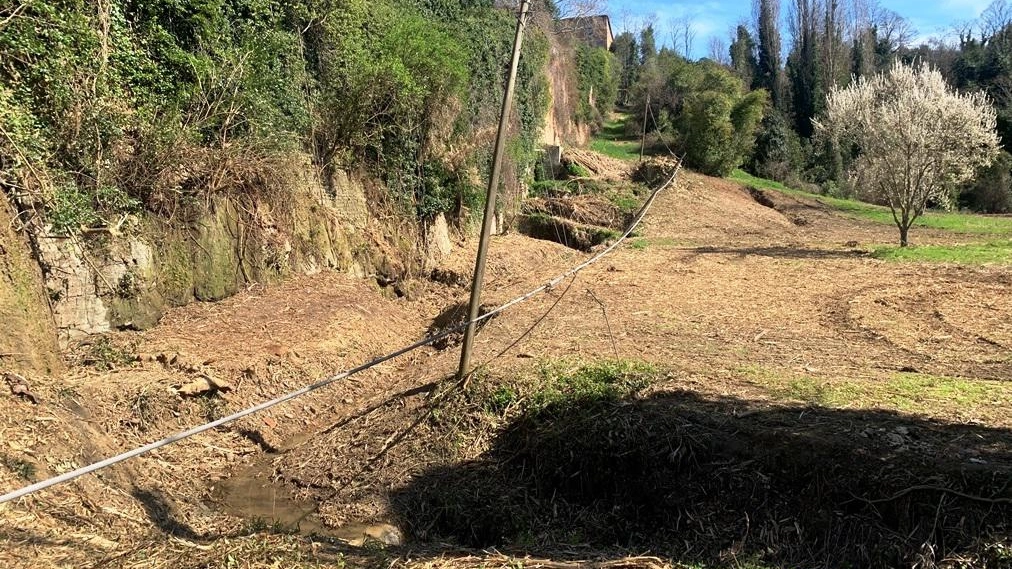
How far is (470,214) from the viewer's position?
1450 cm

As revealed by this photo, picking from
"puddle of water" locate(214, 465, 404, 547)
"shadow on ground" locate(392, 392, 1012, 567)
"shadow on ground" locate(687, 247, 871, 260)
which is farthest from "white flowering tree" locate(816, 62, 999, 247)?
"puddle of water" locate(214, 465, 404, 547)

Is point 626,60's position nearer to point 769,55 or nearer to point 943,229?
point 769,55

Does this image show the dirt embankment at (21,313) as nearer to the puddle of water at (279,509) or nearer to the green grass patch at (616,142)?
the puddle of water at (279,509)

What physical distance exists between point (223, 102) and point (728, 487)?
7.86 m

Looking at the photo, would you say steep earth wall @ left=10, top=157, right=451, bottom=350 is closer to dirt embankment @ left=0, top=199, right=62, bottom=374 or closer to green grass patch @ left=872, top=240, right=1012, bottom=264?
dirt embankment @ left=0, top=199, right=62, bottom=374

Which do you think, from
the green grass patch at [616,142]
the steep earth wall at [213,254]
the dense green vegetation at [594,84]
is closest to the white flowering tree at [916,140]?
the steep earth wall at [213,254]

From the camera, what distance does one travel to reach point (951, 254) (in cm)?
1243

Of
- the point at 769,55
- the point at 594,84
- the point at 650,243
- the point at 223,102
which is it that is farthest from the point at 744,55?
the point at 223,102

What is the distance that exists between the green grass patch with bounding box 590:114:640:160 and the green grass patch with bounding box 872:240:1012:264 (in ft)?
52.3

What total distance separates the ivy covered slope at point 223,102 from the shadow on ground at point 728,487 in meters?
4.91

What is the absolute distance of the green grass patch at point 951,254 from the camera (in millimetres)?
11752

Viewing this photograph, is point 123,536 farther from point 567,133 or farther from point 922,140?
point 567,133

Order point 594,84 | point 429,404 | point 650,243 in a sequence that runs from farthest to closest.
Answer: point 594,84
point 650,243
point 429,404

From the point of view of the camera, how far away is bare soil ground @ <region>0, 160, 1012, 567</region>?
3590 mm
